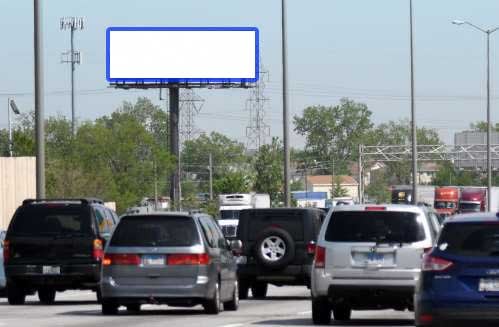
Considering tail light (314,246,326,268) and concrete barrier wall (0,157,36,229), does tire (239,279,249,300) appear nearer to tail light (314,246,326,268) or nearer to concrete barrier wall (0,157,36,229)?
tail light (314,246,326,268)

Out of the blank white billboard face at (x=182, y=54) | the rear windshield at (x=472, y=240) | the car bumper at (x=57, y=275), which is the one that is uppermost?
the blank white billboard face at (x=182, y=54)

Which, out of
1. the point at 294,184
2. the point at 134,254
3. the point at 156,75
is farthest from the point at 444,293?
the point at 294,184

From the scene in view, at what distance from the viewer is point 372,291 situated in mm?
21203

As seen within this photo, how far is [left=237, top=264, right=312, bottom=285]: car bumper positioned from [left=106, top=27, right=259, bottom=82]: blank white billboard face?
61.1 m

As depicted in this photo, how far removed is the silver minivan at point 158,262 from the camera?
919 inches

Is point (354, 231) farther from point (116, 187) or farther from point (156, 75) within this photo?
point (156, 75)

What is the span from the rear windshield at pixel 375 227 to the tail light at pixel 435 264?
467 cm

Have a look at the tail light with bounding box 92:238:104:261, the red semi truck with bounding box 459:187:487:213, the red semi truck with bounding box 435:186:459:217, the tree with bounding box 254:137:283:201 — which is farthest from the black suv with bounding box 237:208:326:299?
the tree with bounding box 254:137:283:201

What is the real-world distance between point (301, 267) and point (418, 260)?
306 inches

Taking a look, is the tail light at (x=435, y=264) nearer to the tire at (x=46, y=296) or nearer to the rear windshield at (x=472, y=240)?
the rear windshield at (x=472, y=240)

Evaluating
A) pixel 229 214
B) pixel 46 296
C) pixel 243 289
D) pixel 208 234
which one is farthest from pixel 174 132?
pixel 208 234

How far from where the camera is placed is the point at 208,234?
24188 mm

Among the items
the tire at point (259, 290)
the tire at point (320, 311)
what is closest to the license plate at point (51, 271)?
the tire at point (259, 290)

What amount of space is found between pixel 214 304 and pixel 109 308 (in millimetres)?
1704
